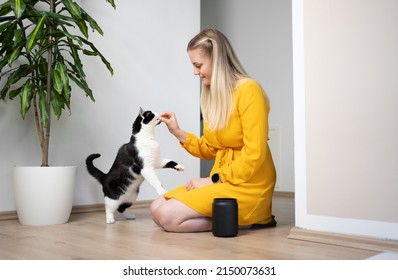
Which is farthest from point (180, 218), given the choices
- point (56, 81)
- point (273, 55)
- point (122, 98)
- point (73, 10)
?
point (273, 55)

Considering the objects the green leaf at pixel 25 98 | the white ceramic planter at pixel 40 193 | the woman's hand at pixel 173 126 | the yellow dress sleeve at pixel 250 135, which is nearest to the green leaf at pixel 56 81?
the green leaf at pixel 25 98

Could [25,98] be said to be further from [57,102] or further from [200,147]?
[200,147]

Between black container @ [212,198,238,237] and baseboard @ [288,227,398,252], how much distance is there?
0.81 feet

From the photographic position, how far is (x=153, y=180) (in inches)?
84.9

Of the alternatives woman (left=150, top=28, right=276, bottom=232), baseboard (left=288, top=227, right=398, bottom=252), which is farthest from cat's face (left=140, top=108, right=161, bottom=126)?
baseboard (left=288, top=227, right=398, bottom=252)

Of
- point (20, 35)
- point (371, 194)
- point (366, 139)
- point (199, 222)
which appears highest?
point (20, 35)

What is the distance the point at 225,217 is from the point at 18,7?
1362 mm

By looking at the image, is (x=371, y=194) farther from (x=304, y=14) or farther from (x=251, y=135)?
(x=304, y=14)

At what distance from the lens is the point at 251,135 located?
6.03ft

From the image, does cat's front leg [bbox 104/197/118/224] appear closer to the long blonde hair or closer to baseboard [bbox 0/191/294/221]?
baseboard [bbox 0/191/294/221]

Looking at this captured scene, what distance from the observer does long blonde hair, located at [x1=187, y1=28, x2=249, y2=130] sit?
1919 millimetres

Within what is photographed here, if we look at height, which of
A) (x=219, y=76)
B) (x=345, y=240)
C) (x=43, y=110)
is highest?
(x=219, y=76)

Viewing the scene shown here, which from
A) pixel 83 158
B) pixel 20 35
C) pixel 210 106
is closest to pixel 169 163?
pixel 210 106
